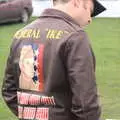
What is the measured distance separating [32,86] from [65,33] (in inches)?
15.5

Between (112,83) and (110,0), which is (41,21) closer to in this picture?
(112,83)

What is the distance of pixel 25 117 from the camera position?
3.38 metres

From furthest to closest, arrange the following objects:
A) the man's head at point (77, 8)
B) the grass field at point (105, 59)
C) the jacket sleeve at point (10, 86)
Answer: the grass field at point (105, 59)
the jacket sleeve at point (10, 86)
the man's head at point (77, 8)

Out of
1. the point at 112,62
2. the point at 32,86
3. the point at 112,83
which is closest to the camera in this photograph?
the point at 32,86

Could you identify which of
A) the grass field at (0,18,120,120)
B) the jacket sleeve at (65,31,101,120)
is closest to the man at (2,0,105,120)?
the jacket sleeve at (65,31,101,120)

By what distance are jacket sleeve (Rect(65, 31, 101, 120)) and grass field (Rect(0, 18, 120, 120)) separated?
4835 millimetres

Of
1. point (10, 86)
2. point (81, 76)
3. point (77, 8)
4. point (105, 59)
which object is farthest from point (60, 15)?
point (105, 59)

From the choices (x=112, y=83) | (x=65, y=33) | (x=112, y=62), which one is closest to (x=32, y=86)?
(x=65, y=33)

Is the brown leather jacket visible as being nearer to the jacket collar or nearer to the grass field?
the jacket collar

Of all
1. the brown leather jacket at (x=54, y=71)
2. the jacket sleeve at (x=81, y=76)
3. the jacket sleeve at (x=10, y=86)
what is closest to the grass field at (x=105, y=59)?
the jacket sleeve at (x=10, y=86)

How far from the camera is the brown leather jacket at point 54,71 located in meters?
3.11

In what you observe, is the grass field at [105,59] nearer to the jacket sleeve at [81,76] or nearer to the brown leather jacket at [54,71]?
the brown leather jacket at [54,71]

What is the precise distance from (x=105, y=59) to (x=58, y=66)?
10269 mm

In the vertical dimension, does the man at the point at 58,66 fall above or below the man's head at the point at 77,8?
below
